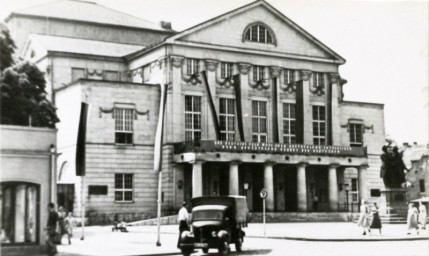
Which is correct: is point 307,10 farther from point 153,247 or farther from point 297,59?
point 297,59

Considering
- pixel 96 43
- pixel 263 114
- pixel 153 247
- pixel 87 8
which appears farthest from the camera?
pixel 87 8

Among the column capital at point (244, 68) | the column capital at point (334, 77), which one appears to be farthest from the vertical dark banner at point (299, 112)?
the column capital at point (334, 77)

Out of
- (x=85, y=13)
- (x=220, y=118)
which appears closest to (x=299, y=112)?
Result: (x=220, y=118)

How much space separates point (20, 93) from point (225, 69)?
63.1 ft

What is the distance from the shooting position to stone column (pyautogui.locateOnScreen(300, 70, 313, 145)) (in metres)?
55.2

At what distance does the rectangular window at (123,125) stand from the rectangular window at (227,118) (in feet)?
24.3

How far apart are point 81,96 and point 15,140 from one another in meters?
24.2

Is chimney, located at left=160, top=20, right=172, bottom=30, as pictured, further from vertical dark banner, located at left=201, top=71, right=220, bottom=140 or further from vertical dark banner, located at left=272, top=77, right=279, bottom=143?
vertical dark banner, located at left=201, top=71, right=220, bottom=140

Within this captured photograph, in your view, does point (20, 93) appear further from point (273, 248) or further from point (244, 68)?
point (244, 68)

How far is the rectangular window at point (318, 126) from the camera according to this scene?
5641 cm

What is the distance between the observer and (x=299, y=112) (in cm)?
5375

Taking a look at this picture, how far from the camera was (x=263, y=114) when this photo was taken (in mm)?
54094

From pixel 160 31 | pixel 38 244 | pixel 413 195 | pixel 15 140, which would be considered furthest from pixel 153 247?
pixel 413 195

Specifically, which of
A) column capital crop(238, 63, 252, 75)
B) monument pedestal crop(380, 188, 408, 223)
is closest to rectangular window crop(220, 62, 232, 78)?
column capital crop(238, 63, 252, 75)
